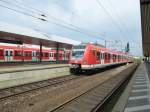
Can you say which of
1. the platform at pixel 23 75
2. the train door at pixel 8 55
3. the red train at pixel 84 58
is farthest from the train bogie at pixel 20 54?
the platform at pixel 23 75

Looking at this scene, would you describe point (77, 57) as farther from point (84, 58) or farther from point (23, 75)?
point (23, 75)

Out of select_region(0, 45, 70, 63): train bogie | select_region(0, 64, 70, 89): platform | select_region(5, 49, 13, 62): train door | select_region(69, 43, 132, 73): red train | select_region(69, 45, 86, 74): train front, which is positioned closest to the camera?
select_region(0, 64, 70, 89): platform

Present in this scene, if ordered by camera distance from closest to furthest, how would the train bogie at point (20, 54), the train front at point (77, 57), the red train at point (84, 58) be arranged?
the red train at point (84, 58) → the train front at point (77, 57) → the train bogie at point (20, 54)

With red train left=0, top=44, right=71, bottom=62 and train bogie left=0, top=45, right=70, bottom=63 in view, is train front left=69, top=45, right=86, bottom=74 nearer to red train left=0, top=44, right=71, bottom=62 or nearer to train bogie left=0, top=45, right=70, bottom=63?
train bogie left=0, top=45, right=70, bottom=63

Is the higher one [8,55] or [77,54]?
[8,55]

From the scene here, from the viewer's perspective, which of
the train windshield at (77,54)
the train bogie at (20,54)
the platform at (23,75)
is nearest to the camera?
the platform at (23,75)

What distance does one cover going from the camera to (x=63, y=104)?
956 cm

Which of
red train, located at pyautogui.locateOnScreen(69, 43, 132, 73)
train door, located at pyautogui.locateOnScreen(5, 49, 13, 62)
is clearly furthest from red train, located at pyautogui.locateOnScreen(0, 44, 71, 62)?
red train, located at pyautogui.locateOnScreen(69, 43, 132, 73)

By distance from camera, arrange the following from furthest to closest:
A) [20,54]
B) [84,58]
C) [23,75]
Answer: [20,54]
[84,58]
[23,75]

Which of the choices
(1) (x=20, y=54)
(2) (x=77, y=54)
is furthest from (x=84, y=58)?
(1) (x=20, y=54)

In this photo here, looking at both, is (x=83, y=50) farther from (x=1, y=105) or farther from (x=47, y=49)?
(x=47, y=49)

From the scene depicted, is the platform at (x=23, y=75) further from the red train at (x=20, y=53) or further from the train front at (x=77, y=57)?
the red train at (x=20, y=53)

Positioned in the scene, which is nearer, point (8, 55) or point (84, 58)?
point (84, 58)

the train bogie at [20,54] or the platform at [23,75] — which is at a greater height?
the train bogie at [20,54]
